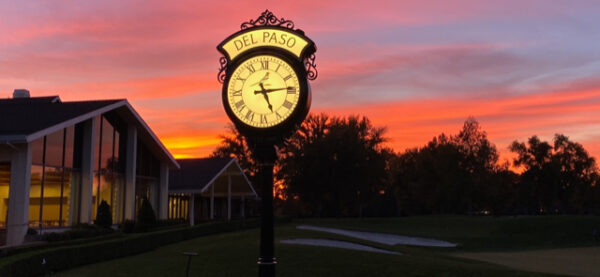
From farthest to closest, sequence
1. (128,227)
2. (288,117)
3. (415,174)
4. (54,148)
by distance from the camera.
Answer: (415,174), (128,227), (54,148), (288,117)

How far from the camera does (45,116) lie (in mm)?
26266

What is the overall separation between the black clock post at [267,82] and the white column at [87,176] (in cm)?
2309

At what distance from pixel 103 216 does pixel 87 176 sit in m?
2.08

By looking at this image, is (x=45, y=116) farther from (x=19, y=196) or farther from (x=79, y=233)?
(x=79, y=233)

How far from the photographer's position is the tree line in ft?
236

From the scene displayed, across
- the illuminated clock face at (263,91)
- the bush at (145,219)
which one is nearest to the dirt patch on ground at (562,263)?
the bush at (145,219)

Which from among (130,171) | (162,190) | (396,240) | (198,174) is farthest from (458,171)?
(130,171)

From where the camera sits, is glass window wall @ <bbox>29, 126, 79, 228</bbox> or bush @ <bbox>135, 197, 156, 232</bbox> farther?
bush @ <bbox>135, 197, 156, 232</bbox>

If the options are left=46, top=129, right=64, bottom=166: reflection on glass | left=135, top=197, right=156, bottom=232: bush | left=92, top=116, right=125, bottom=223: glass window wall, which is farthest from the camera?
left=92, top=116, right=125, bottom=223: glass window wall

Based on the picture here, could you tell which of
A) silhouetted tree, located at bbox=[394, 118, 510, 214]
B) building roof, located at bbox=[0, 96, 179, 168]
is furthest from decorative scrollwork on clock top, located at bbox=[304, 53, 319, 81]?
silhouetted tree, located at bbox=[394, 118, 510, 214]

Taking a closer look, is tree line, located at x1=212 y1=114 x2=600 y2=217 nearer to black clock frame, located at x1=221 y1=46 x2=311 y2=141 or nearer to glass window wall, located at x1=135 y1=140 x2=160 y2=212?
glass window wall, located at x1=135 y1=140 x2=160 y2=212

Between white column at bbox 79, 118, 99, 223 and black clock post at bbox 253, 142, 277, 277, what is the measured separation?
23.3 m

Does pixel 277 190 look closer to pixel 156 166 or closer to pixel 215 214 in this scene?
pixel 215 214

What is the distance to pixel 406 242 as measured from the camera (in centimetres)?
4200
